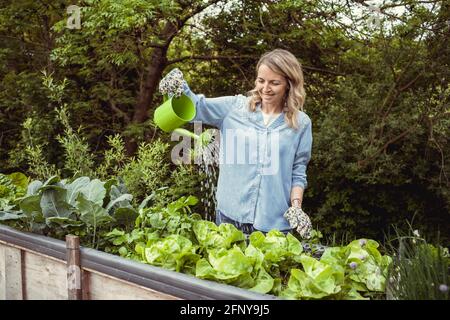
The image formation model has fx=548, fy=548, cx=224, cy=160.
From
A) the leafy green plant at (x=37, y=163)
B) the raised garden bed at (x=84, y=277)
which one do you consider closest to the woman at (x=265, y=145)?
the raised garden bed at (x=84, y=277)

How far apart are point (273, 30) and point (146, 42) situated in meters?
1.23

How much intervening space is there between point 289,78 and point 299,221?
65 cm

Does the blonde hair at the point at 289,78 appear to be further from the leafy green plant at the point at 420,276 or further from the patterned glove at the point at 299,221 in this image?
the leafy green plant at the point at 420,276

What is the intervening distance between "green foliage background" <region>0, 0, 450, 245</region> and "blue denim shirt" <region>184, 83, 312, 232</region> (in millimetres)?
666

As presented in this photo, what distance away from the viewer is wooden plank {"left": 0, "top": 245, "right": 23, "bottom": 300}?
85.6 inches

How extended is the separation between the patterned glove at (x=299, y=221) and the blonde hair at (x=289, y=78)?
0.39 meters

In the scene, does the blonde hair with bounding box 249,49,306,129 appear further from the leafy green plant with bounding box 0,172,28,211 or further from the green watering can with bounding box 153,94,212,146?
the leafy green plant with bounding box 0,172,28,211

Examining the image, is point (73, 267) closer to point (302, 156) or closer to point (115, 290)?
point (115, 290)

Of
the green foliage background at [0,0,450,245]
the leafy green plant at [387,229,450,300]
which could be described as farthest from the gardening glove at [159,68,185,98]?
the leafy green plant at [387,229,450,300]

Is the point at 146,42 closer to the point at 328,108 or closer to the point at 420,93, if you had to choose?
the point at 328,108

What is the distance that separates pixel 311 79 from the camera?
5.47 metres
